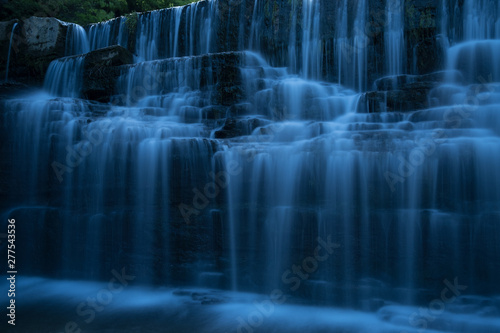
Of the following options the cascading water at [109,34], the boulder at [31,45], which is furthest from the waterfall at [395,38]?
the boulder at [31,45]

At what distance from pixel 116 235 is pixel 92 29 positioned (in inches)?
415

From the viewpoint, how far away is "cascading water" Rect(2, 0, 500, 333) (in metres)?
4.88

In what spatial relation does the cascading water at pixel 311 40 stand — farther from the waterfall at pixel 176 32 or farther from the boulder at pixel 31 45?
the boulder at pixel 31 45

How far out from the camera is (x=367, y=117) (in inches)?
301

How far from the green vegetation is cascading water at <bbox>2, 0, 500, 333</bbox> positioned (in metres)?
10.6

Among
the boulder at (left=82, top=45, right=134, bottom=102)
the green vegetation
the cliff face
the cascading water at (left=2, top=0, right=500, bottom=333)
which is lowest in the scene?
the cascading water at (left=2, top=0, right=500, bottom=333)

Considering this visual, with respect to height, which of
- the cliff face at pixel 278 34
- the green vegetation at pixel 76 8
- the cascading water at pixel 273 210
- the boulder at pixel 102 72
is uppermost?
the green vegetation at pixel 76 8

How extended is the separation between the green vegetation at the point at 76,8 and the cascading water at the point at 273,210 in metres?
10.6

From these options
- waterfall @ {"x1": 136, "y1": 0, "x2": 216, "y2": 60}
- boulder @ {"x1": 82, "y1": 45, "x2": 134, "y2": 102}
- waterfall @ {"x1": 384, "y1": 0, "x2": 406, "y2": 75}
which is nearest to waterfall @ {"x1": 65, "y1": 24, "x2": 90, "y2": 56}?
waterfall @ {"x1": 136, "y1": 0, "x2": 216, "y2": 60}

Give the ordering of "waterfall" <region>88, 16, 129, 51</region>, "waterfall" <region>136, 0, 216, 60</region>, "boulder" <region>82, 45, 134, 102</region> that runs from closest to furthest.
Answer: "boulder" <region>82, 45, 134, 102</region>
"waterfall" <region>136, 0, 216, 60</region>
"waterfall" <region>88, 16, 129, 51</region>

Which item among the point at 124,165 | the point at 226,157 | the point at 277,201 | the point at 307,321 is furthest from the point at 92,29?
the point at 307,321

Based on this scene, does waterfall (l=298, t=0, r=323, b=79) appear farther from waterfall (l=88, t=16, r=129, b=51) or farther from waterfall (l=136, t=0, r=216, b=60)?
waterfall (l=88, t=16, r=129, b=51)

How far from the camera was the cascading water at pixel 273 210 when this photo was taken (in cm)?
488

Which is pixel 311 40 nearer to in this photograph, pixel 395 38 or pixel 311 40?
pixel 311 40
